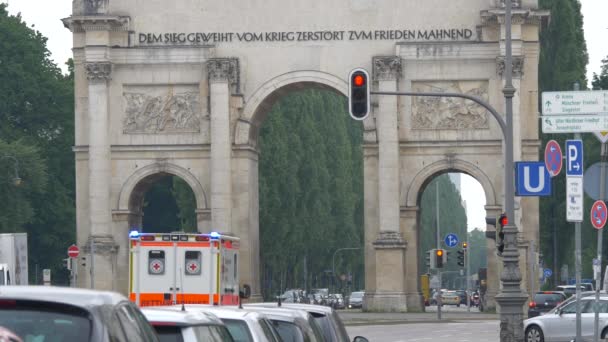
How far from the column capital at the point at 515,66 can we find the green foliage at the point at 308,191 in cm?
2813

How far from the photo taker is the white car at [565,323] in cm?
3722

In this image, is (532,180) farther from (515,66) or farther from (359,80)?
(515,66)

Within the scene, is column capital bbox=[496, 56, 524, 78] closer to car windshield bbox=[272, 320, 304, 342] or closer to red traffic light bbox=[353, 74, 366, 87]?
red traffic light bbox=[353, 74, 366, 87]

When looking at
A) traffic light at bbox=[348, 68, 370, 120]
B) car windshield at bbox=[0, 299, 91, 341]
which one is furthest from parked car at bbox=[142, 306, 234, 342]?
traffic light at bbox=[348, 68, 370, 120]

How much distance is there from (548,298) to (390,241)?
8.63 meters

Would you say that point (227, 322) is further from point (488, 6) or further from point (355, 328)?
point (488, 6)

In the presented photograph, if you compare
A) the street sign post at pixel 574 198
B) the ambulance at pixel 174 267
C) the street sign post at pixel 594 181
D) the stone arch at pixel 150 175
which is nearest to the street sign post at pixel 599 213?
the street sign post at pixel 574 198

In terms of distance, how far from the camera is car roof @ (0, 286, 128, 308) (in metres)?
7.73

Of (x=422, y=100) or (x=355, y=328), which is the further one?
(x=422, y=100)

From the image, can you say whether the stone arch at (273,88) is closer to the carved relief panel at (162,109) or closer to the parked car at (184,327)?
the carved relief panel at (162,109)

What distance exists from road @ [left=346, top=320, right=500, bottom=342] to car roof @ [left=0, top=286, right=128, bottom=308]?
1318 inches

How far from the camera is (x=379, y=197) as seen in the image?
61406mm

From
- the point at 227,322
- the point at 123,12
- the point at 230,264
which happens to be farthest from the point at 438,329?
the point at 227,322

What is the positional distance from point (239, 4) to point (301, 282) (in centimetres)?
5168
